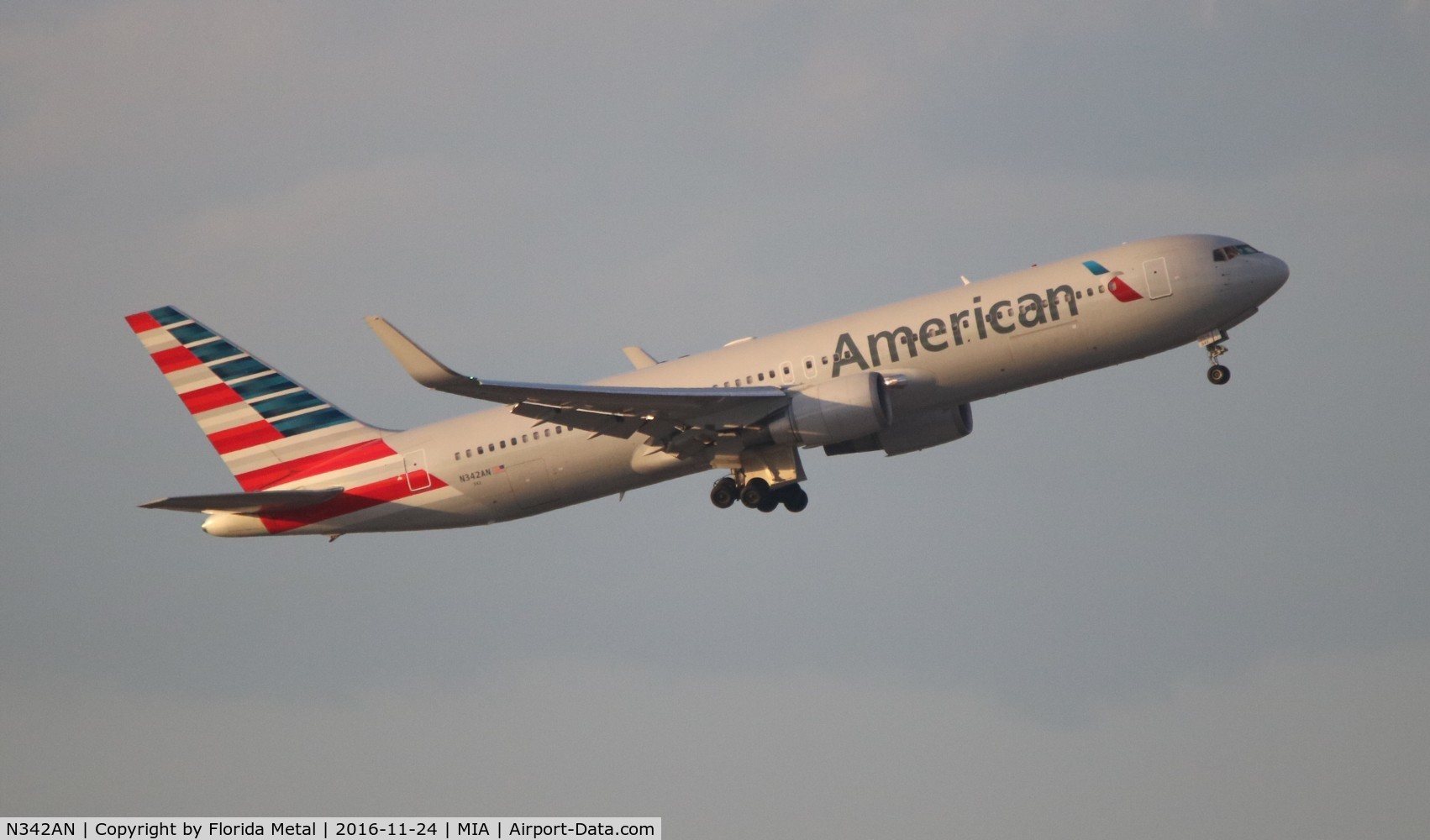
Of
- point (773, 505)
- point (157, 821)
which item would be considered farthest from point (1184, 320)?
point (157, 821)

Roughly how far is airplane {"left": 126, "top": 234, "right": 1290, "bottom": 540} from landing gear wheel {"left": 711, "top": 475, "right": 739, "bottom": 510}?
0.05 metres

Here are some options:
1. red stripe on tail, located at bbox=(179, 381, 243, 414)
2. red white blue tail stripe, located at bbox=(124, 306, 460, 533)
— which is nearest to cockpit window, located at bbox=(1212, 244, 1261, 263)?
red white blue tail stripe, located at bbox=(124, 306, 460, 533)

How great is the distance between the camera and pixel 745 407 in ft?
145

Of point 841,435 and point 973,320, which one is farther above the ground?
point 973,320

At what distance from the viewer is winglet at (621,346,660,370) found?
52.4 meters

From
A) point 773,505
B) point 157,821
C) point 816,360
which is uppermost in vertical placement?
point 816,360

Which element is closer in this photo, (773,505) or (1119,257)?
(1119,257)

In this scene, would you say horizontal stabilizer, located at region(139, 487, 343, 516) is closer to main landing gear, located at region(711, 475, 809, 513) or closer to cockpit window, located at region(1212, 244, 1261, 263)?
main landing gear, located at region(711, 475, 809, 513)

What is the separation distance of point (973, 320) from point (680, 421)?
340 inches

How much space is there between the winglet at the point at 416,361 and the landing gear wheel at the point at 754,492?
10.4 metres

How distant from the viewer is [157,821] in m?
40.2

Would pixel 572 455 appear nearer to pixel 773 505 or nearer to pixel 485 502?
pixel 485 502

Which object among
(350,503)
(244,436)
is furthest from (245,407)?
(350,503)

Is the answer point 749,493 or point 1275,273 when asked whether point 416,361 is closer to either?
point 749,493
